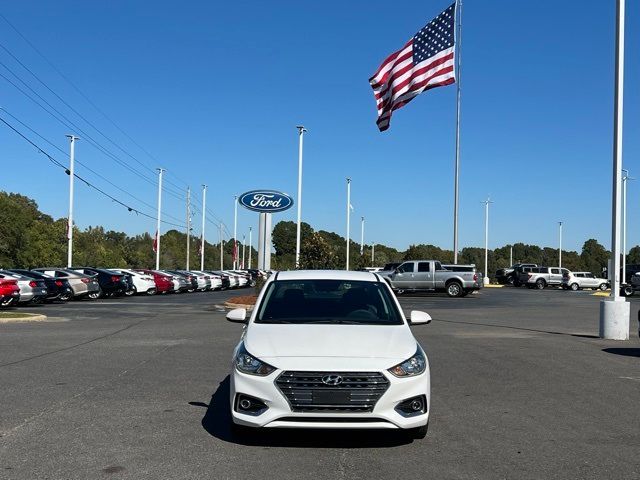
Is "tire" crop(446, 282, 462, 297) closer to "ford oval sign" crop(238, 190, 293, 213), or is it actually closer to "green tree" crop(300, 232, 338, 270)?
"green tree" crop(300, 232, 338, 270)

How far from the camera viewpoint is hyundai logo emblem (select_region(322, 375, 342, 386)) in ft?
18.6

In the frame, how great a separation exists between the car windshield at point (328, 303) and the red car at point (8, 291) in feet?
59.8

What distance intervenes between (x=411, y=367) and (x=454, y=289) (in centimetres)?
3232

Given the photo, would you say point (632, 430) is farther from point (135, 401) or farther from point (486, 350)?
point (486, 350)

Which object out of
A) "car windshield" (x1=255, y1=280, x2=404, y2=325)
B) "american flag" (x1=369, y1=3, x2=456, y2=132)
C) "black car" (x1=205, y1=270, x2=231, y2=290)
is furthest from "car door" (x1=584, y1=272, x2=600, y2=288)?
"car windshield" (x1=255, y1=280, x2=404, y2=325)

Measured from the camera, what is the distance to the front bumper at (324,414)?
5.67 m

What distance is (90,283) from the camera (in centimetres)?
3144

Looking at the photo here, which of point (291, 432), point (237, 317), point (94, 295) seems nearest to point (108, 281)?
point (94, 295)

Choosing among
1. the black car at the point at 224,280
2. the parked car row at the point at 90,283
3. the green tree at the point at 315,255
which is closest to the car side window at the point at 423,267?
the green tree at the point at 315,255

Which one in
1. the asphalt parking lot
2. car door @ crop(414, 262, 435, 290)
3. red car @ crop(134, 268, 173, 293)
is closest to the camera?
the asphalt parking lot

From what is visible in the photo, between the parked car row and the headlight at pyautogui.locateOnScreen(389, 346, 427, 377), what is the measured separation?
66.0 feet

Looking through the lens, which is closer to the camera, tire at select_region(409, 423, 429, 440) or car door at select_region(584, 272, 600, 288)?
tire at select_region(409, 423, 429, 440)

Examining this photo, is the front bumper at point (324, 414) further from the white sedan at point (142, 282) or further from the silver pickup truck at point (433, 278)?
the white sedan at point (142, 282)

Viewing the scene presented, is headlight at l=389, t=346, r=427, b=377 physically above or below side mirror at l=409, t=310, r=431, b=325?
below
